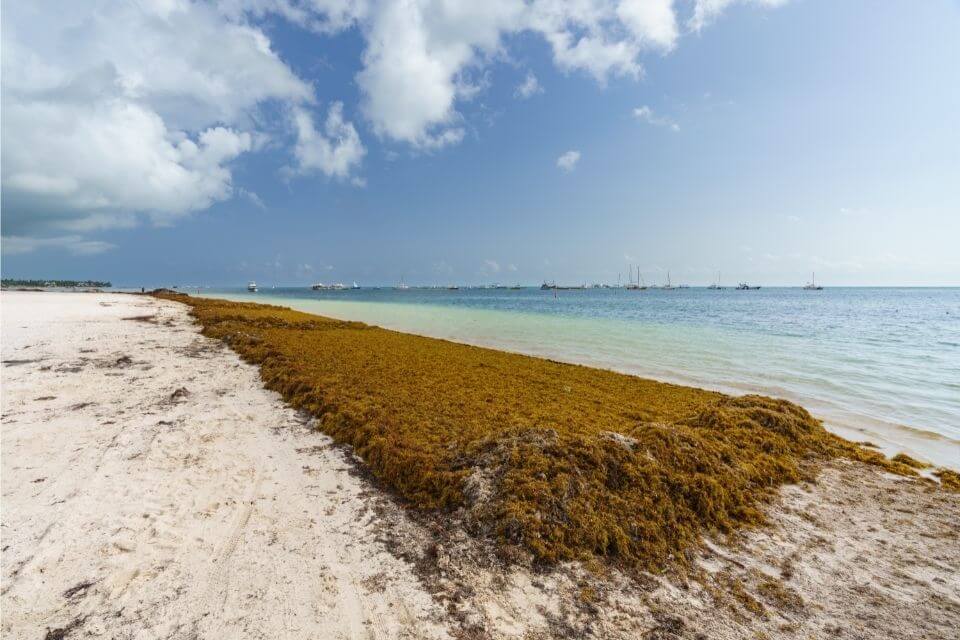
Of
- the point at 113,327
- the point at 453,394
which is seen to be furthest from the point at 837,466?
the point at 113,327

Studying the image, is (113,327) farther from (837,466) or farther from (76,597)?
(837,466)

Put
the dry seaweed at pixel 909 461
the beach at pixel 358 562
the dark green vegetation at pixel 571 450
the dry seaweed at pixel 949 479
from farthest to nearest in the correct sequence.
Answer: the dry seaweed at pixel 909 461 < the dry seaweed at pixel 949 479 < the dark green vegetation at pixel 571 450 < the beach at pixel 358 562

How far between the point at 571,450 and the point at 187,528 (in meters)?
4.20

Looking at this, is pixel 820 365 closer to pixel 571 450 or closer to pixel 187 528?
pixel 571 450

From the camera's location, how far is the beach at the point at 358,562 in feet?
9.48

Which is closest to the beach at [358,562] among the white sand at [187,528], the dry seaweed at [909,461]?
the white sand at [187,528]

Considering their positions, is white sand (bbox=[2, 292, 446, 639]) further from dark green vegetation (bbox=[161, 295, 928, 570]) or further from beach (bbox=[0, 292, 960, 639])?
dark green vegetation (bbox=[161, 295, 928, 570])

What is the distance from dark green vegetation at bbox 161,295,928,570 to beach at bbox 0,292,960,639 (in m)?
0.24

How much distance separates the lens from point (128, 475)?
4922mm

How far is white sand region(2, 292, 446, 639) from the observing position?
290cm

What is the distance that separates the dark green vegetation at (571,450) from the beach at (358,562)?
24 centimetres

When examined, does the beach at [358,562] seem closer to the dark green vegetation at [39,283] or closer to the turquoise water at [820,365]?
the turquoise water at [820,365]

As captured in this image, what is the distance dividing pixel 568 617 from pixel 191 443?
5.93 metres

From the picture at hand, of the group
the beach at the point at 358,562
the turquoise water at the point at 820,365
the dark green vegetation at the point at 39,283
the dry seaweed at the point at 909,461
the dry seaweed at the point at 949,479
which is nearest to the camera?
the beach at the point at 358,562
